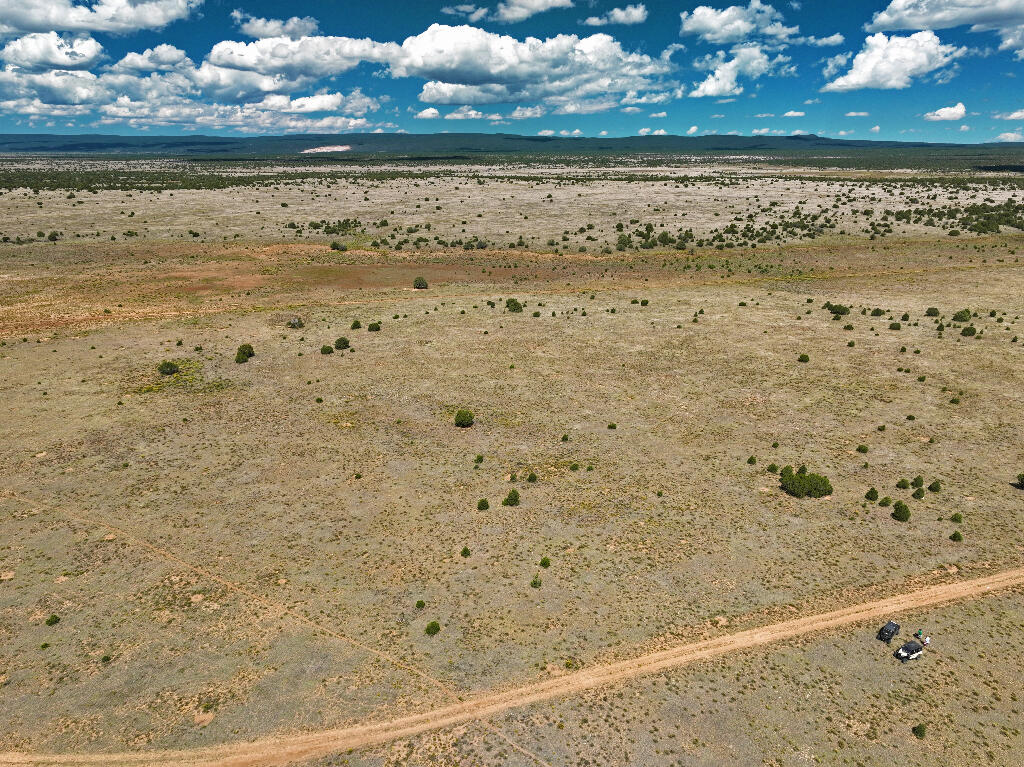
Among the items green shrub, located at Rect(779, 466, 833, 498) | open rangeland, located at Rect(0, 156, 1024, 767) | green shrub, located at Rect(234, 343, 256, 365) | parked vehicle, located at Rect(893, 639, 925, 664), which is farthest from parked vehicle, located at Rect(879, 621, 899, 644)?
green shrub, located at Rect(234, 343, 256, 365)

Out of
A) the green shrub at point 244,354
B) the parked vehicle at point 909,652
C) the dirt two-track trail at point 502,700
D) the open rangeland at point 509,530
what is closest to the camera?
the dirt two-track trail at point 502,700

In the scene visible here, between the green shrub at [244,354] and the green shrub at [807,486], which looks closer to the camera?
the green shrub at [807,486]

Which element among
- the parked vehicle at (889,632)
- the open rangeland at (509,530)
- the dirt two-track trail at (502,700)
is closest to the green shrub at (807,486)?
the open rangeland at (509,530)

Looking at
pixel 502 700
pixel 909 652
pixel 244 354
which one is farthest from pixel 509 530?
pixel 244 354

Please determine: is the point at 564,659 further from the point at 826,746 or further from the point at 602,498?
the point at 602,498

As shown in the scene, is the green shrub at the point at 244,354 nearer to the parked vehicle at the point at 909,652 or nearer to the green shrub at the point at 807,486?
the green shrub at the point at 807,486
